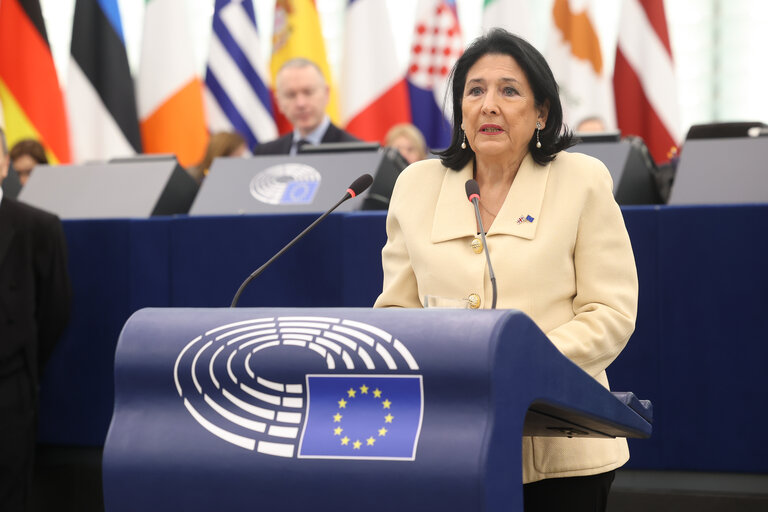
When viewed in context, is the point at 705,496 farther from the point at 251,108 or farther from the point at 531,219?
the point at 251,108

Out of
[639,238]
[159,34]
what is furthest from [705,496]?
[159,34]

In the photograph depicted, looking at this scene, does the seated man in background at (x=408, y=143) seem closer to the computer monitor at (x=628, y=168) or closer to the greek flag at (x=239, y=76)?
the greek flag at (x=239, y=76)

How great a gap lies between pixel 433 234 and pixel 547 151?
30 centimetres

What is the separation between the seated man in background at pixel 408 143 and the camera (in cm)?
545

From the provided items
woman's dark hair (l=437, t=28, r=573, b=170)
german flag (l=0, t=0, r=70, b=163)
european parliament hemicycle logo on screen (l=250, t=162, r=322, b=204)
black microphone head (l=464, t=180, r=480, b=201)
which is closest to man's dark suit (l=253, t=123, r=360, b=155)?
european parliament hemicycle logo on screen (l=250, t=162, r=322, b=204)

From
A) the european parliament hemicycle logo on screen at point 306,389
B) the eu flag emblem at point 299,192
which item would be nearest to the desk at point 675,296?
the eu flag emblem at point 299,192

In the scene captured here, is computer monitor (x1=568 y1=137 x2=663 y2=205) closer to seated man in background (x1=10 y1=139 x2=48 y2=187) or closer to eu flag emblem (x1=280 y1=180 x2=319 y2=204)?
eu flag emblem (x1=280 y1=180 x2=319 y2=204)

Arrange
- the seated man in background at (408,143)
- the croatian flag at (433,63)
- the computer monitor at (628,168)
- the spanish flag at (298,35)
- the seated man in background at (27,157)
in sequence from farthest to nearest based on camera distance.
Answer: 1. the spanish flag at (298,35)
2. the croatian flag at (433,63)
3. the seated man in background at (27,157)
4. the seated man in background at (408,143)
5. the computer monitor at (628,168)

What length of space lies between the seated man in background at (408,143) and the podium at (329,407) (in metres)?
4.01

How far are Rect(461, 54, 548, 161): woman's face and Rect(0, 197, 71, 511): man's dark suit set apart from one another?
7.34ft

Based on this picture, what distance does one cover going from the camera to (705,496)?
9.81 feet

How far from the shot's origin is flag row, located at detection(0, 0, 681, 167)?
22.1ft

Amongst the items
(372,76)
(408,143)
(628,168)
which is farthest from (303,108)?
(372,76)

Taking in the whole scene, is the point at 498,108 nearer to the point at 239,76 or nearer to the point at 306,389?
the point at 306,389
